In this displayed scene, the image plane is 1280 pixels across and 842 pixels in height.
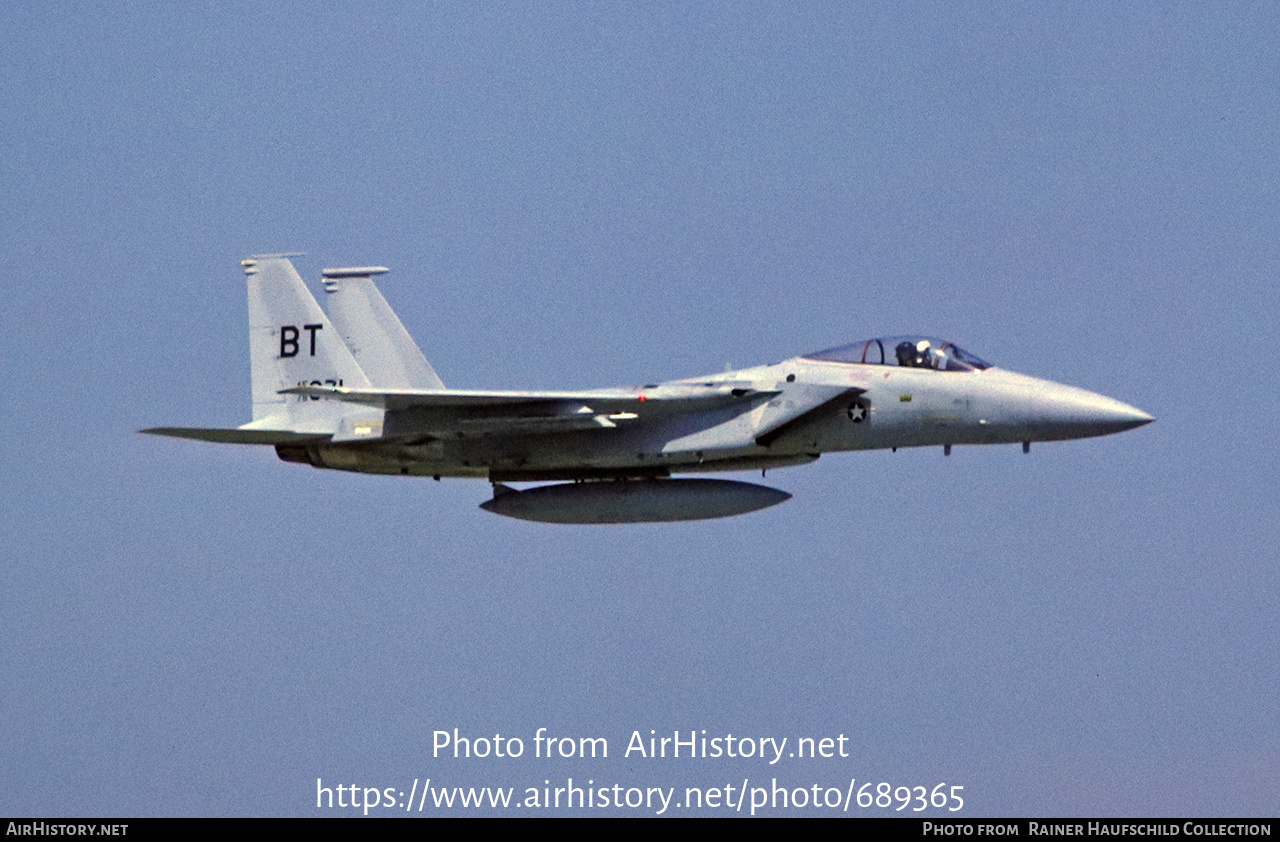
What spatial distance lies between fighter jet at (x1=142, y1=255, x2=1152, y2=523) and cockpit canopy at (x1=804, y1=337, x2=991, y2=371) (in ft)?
0.07

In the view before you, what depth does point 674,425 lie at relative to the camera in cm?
2931

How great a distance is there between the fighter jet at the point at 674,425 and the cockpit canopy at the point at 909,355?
21 mm

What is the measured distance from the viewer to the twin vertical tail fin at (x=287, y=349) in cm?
3077

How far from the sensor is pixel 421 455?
3016 cm

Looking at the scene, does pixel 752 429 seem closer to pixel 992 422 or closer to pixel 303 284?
pixel 992 422

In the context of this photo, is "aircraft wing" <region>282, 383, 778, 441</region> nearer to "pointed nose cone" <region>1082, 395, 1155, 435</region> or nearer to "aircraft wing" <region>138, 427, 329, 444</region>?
"aircraft wing" <region>138, 427, 329, 444</region>

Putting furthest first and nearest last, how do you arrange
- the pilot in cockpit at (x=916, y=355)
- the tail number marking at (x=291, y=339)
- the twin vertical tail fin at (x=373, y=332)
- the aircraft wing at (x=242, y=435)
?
the twin vertical tail fin at (x=373, y=332)
the tail number marking at (x=291, y=339)
the aircraft wing at (x=242, y=435)
the pilot in cockpit at (x=916, y=355)

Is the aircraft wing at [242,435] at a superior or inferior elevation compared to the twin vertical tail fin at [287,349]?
inferior

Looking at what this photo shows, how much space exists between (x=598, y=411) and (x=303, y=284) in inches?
220

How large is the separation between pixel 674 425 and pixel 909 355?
11.8ft

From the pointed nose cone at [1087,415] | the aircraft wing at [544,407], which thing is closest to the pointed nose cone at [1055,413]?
the pointed nose cone at [1087,415]

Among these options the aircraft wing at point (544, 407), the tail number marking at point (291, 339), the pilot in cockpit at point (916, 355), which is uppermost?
the tail number marking at point (291, 339)

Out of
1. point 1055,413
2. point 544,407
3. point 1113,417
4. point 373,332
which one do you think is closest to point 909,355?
point 1055,413

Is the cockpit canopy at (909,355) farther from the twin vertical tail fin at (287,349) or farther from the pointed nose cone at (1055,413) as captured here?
the twin vertical tail fin at (287,349)
